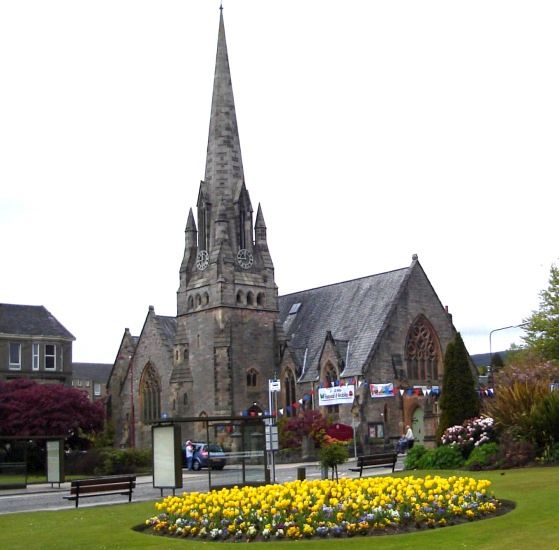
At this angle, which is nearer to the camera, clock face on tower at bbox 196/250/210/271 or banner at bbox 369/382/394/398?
banner at bbox 369/382/394/398

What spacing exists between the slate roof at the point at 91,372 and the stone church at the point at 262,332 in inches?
3039

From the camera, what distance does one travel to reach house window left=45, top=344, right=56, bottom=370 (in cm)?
6969

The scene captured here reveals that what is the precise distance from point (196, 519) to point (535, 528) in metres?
6.25

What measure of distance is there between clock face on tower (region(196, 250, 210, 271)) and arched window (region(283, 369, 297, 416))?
30.1 ft

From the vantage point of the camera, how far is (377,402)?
5522 centimetres

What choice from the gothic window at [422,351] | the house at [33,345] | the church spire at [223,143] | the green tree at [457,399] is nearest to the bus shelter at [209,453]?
the green tree at [457,399]

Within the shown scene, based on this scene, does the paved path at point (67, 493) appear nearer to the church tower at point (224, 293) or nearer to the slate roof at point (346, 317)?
the slate roof at point (346, 317)

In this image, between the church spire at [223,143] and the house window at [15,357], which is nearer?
the church spire at [223,143]

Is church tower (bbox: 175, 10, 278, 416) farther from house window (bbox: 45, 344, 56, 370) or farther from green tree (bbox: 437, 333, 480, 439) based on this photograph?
green tree (bbox: 437, 333, 480, 439)

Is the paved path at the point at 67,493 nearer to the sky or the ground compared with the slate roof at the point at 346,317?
nearer to the ground

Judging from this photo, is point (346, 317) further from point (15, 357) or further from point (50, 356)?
point (15, 357)

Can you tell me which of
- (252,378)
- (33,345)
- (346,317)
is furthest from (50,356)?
(346,317)

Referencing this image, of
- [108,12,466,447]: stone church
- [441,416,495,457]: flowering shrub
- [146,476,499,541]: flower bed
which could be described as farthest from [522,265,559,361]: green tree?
[146,476,499,541]: flower bed

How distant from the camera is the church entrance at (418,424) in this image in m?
57.4
